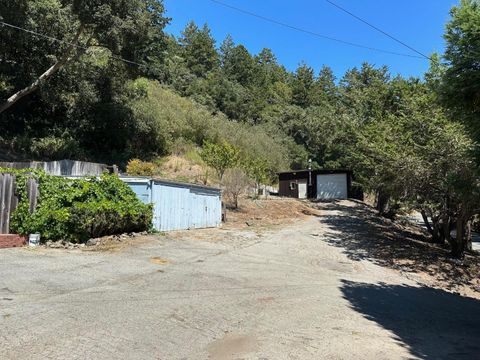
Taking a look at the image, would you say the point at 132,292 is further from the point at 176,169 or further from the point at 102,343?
the point at 176,169

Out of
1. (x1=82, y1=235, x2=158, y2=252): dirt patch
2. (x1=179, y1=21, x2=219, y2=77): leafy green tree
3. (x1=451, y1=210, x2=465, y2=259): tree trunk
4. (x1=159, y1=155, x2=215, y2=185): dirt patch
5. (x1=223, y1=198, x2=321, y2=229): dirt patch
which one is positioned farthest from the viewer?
(x1=179, y1=21, x2=219, y2=77): leafy green tree

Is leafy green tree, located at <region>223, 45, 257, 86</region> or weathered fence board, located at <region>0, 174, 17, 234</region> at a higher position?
leafy green tree, located at <region>223, 45, 257, 86</region>

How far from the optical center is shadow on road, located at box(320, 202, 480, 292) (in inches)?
650

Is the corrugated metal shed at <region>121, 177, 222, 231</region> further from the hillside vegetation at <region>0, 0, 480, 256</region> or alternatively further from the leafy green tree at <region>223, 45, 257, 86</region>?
the leafy green tree at <region>223, 45, 257, 86</region>

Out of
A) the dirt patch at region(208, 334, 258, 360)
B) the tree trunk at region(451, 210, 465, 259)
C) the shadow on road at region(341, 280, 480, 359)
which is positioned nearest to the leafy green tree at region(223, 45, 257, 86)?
the tree trunk at region(451, 210, 465, 259)

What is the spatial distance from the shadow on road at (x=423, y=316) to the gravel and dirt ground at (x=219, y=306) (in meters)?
0.04

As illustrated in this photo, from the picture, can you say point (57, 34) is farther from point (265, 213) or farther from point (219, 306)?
point (219, 306)

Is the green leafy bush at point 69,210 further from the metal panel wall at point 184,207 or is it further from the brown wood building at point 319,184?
the brown wood building at point 319,184

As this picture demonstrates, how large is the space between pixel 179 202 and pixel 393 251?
9.50m

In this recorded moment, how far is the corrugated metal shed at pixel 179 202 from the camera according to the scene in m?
17.2

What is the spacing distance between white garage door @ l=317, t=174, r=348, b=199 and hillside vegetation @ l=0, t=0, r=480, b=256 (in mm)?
6188

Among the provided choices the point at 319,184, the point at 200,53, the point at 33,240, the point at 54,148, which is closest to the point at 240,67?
the point at 200,53

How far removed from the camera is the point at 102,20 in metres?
24.6

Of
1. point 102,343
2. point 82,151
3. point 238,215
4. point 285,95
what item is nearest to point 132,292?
point 102,343
